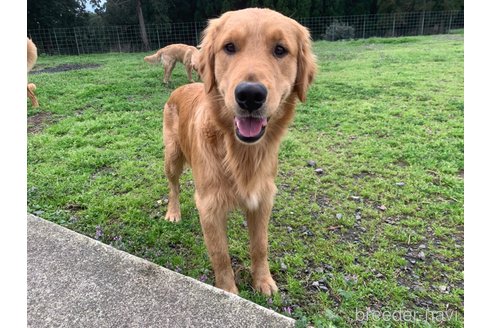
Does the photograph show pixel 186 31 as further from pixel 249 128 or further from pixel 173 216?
pixel 249 128

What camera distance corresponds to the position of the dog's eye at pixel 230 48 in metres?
2.17

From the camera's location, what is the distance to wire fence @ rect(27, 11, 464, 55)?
20969 mm


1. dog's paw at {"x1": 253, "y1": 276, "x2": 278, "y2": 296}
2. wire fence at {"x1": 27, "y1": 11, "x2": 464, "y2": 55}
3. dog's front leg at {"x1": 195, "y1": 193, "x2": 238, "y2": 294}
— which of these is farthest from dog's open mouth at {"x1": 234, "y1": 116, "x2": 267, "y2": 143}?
wire fence at {"x1": 27, "y1": 11, "x2": 464, "y2": 55}

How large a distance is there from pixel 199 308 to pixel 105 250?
879mm

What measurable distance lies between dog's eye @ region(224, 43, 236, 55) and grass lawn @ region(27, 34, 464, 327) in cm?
170

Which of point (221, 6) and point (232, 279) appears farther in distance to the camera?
point (221, 6)

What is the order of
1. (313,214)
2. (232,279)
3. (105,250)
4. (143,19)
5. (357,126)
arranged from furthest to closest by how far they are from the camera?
1. (143,19)
2. (357,126)
3. (313,214)
4. (232,279)
5. (105,250)

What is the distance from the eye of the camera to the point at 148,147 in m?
5.06

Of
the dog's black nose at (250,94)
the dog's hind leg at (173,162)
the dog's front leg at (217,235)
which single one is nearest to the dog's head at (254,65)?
the dog's black nose at (250,94)

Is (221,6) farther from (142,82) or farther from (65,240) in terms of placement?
(65,240)

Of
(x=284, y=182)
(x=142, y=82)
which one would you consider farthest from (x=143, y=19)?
(x=284, y=182)

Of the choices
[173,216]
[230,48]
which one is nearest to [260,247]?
[173,216]

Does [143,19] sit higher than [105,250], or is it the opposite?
[143,19]

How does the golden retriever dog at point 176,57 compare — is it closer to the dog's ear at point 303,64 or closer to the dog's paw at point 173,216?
the dog's paw at point 173,216
